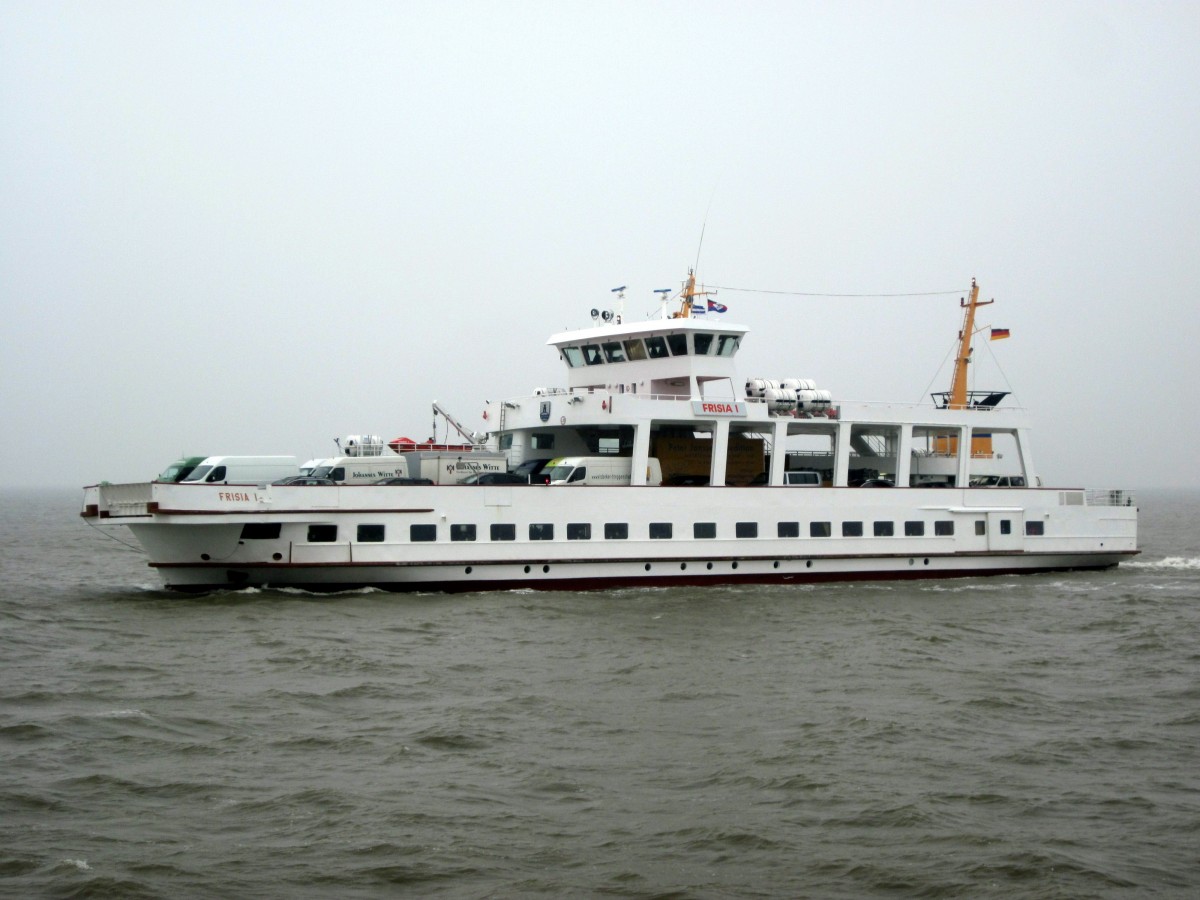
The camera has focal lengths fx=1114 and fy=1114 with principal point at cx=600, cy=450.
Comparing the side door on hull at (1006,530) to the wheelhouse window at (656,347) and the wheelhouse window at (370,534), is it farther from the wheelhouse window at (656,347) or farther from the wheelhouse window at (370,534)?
the wheelhouse window at (370,534)

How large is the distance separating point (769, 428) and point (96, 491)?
624 inches

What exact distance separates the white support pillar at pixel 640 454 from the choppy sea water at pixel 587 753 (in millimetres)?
4955

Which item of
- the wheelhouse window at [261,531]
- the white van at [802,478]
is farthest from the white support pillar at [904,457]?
the wheelhouse window at [261,531]

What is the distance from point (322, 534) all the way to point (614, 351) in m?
9.84

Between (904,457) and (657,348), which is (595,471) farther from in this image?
(904,457)

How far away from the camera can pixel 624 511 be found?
995 inches

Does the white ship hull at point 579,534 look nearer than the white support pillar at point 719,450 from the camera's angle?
Yes

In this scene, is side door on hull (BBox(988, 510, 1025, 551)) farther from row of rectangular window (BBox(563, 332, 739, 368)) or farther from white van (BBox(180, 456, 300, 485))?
white van (BBox(180, 456, 300, 485))

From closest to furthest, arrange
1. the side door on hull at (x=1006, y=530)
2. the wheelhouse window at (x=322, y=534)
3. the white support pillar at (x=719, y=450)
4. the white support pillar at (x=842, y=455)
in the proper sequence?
1. the wheelhouse window at (x=322, y=534)
2. the white support pillar at (x=719, y=450)
3. the white support pillar at (x=842, y=455)
4. the side door on hull at (x=1006, y=530)

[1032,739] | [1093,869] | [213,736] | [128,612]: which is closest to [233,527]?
[128,612]

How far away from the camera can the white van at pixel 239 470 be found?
2331cm

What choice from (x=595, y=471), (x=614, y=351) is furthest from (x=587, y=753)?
(x=614, y=351)

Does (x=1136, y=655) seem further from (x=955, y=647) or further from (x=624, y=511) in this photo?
(x=624, y=511)

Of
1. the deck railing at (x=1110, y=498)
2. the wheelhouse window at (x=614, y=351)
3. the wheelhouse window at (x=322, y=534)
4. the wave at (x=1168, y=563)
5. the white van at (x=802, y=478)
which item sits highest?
the wheelhouse window at (x=614, y=351)
